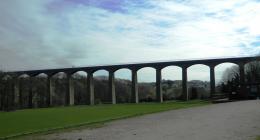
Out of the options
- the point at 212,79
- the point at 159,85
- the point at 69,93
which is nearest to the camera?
the point at 212,79

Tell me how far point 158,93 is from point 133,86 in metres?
6.20

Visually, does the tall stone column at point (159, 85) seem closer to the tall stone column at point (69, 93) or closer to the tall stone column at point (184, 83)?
the tall stone column at point (184, 83)

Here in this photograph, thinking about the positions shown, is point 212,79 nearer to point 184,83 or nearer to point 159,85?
point 184,83

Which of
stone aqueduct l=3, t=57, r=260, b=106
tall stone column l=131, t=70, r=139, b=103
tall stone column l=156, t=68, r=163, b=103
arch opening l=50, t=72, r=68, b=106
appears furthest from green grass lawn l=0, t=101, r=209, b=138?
arch opening l=50, t=72, r=68, b=106

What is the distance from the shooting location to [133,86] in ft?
308

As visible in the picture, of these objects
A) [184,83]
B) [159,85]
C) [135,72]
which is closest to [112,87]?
[135,72]

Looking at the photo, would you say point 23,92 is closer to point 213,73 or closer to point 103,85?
point 103,85

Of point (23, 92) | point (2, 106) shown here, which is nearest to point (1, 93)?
point (2, 106)

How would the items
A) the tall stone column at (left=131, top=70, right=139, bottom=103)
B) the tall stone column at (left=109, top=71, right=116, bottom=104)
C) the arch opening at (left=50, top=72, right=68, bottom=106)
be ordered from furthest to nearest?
the arch opening at (left=50, top=72, right=68, bottom=106) < the tall stone column at (left=109, top=71, right=116, bottom=104) < the tall stone column at (left=131, top=70, right=139, bottom=103)

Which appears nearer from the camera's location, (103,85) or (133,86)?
(133,86)

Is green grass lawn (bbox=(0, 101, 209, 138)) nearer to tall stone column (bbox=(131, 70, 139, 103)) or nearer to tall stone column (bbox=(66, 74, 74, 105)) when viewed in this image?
tall stone column (bbox=(131, 70, 139, 103))

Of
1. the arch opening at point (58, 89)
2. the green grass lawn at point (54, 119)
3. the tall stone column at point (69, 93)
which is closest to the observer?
the green grass lawn at point (54, 119)

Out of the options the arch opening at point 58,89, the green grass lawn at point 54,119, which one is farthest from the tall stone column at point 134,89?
the green grass lawn at point 54,119

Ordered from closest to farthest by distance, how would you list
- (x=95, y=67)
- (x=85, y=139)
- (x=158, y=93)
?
1. (x=85, y=139)
2. (x=158, y=93)
3. (x=95, y=67)
